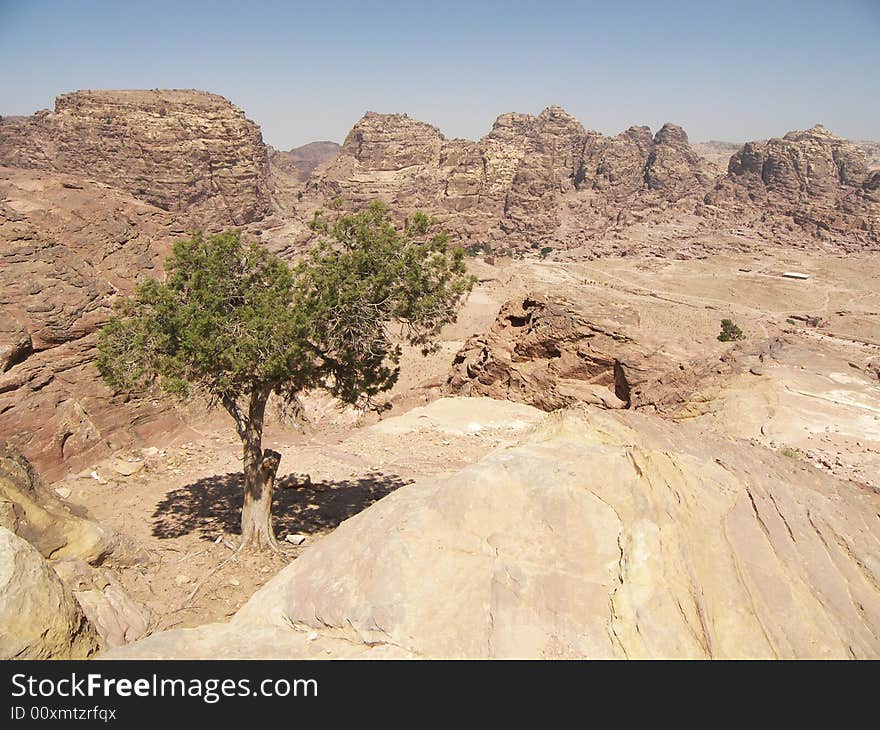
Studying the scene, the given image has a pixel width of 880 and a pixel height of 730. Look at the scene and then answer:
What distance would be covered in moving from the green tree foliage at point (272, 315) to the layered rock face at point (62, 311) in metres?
5.34

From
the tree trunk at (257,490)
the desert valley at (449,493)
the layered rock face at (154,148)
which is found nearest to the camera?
the desert valley at (449,493)

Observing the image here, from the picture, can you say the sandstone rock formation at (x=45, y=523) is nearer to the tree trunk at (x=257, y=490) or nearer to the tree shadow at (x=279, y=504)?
the tree trunk at (x=257, y=490)

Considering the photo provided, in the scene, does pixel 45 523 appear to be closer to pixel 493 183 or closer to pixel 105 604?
pixel 105 604

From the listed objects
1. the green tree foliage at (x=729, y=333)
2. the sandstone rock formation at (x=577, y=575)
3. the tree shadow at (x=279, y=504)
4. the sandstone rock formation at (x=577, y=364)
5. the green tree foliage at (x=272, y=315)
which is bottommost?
the green tree foliage at (x=729, y=333)

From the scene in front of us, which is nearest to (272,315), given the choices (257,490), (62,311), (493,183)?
(257,490)

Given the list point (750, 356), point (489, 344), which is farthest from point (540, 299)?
point (750, 356)

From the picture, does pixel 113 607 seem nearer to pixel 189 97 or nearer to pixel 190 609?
pixel 190 609

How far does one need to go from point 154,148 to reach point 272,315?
64422 millimetres

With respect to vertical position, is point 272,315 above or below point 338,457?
above

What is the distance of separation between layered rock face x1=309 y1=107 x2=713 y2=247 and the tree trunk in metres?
73.6

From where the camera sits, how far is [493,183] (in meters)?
86.2

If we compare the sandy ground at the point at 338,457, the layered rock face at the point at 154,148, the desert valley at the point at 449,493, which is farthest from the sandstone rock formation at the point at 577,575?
the layered rock face at the point at 154,148

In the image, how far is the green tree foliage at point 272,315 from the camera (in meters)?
9.23

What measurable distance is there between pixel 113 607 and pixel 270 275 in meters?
5.84
